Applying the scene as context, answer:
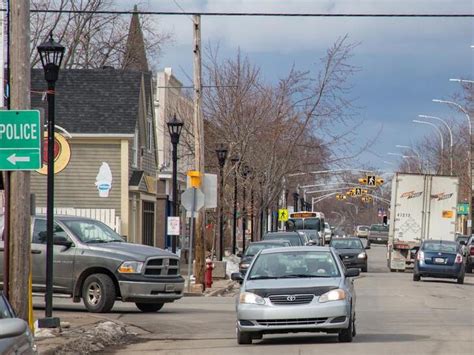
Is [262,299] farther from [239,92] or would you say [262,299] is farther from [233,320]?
[239,92]

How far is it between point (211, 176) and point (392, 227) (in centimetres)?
1704

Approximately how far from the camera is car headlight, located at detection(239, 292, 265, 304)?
1616 cm

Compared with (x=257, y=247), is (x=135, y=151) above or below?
above

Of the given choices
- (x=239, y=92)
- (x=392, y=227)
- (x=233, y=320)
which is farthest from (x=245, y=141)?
(x=233, y=320)

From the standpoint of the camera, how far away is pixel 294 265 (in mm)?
17312

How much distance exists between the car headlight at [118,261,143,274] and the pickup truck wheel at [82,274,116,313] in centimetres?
34

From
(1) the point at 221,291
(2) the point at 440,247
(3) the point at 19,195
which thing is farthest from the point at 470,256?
(3) the point at 19,195

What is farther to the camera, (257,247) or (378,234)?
(378,234)

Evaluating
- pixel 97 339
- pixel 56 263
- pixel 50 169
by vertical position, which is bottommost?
pixel 97 339

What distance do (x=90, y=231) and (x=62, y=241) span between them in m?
0.81

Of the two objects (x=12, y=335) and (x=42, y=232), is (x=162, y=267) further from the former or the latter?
(x=12, y=335)

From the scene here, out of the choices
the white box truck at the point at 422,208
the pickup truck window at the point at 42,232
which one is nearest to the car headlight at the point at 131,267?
the pickup truck window at the point at 42,232

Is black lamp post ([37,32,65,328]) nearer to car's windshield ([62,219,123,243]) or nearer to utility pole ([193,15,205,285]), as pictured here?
car's windshield ([62,219,123,243])

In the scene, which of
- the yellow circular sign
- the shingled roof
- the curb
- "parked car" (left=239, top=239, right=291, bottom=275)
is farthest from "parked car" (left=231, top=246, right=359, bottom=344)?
the shingled roof
